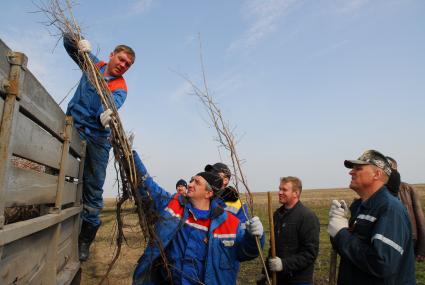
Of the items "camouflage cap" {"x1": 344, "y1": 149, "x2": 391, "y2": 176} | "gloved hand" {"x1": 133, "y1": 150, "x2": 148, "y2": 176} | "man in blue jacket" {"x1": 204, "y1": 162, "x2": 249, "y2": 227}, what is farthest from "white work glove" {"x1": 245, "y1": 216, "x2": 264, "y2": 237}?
"gloved hand" {"x1": 133, "y1": 150, "x2": 148, "y2": 176}

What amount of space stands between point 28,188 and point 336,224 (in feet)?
8.06

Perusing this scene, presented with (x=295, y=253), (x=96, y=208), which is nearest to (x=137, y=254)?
(x=96, y=208)

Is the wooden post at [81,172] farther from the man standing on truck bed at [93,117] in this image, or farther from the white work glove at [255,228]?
the white work glove at [255,228]

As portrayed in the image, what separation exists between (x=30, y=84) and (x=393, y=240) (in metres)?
2.66

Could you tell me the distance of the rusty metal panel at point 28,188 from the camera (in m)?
1.70

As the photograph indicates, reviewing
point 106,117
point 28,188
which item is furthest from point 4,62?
point 106,117

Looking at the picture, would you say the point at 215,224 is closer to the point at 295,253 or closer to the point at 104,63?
the point at 295,253

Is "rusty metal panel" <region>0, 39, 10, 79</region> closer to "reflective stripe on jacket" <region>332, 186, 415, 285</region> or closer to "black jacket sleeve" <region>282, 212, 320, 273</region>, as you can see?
"reflective stripe on jacket" <region>332, 186, 415, 285</region>

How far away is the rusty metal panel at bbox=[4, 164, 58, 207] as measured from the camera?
5.57 feet

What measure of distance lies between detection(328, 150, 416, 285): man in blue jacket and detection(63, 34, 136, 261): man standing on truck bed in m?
2.45

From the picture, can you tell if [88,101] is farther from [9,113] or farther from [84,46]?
[9,113]

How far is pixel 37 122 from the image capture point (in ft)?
7.00

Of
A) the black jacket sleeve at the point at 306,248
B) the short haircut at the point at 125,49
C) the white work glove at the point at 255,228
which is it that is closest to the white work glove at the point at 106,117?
the short haircut at the point at 125,49

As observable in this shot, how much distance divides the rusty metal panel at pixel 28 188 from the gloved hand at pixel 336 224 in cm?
231
